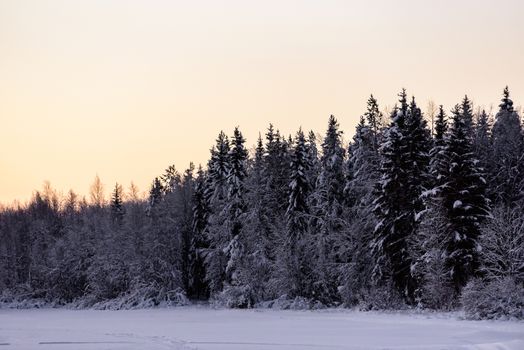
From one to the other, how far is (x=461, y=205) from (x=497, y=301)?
24.8ft

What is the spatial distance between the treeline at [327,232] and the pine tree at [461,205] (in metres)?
0.09

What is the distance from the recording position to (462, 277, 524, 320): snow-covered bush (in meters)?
31.0

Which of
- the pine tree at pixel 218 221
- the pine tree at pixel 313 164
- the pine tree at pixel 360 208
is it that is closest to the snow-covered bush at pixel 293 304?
the pine tree at pixel 360 208

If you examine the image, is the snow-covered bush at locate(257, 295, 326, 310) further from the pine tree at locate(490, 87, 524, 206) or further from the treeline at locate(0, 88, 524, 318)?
the pine tree at locate(490, 87, 524, 206)

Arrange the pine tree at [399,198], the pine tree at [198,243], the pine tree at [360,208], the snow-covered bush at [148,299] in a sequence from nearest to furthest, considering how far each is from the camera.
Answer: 1. the pine tree at [399,198]
2. the pine tree at [360,208]
3. the snow-covered bush at [148,299]
4. the pine tree at [198,243]

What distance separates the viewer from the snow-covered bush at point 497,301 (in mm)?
31031

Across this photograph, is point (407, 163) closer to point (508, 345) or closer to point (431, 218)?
point (431, 218)

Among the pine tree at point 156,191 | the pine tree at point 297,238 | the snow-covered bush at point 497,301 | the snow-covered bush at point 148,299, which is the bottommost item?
the snow-covered bush at point 148,299

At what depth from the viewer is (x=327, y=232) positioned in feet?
173

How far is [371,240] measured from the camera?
47719mm

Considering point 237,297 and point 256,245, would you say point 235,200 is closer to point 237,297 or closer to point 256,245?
point 256,245

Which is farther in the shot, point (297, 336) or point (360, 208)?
point (360, 208)

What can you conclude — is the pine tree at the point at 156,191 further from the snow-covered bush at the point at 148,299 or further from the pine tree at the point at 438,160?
the pine tree at the point at 438,160

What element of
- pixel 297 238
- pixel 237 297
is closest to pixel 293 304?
pixel 237 297
